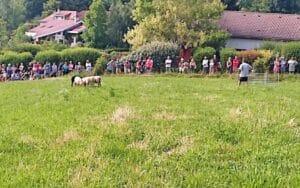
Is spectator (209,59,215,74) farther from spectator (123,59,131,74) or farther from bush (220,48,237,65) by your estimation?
spectator (123,59,131,74)

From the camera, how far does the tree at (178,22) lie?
51.5 m

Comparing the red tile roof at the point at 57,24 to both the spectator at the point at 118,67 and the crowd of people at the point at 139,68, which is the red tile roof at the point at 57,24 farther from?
the spectator at the point at 118,67

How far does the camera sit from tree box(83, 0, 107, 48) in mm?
72438

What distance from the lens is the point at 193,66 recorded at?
42469 millimetres

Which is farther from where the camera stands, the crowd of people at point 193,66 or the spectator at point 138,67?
the spectator at point 138,67

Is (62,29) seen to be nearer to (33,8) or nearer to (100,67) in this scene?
(33,8)

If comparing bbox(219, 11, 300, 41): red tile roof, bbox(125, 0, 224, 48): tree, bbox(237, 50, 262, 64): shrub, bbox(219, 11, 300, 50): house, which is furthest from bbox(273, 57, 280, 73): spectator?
bbox(219, 11, 300, 41): red tile roof

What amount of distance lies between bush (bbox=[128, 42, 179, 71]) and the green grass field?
26.8m

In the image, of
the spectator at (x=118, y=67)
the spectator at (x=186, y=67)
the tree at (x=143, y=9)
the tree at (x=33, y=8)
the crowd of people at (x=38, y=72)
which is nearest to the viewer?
the spectator at (x=186, y=67)

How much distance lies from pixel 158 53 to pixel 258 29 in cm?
1885

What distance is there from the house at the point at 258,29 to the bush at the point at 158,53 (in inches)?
546

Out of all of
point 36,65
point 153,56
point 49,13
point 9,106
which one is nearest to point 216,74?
point 153,56

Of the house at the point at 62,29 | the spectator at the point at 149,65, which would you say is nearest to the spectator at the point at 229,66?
the spectator at the point at 149,65

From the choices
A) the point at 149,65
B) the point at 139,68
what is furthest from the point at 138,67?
the point at 149,65
